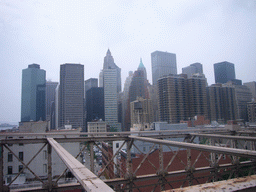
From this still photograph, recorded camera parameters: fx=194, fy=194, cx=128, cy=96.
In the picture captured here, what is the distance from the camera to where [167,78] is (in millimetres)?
104188

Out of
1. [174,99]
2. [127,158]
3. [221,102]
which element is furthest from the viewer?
[221,102]

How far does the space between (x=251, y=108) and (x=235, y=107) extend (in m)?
9.50

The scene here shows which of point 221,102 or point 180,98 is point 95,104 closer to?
point 180,98

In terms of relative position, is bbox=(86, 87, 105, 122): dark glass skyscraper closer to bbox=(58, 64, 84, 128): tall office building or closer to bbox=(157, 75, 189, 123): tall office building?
bbox=(58, 64, 84, 128): tall office building

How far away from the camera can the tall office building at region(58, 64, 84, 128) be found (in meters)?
152

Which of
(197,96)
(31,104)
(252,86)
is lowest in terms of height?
(197,96)

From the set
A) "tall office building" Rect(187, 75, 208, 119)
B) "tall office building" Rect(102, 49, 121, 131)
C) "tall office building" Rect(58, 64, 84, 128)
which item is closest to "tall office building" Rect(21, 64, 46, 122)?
"tall office building" Rect(58, 64, 84, 128)

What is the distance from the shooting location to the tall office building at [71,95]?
498 feet

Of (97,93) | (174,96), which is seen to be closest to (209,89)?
(174,96)


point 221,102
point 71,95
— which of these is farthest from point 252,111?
point 71,95

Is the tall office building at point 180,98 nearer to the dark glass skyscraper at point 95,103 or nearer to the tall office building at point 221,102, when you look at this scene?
the tall office building at point 221,102

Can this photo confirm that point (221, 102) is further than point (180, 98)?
Yes

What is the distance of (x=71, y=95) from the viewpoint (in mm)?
161625

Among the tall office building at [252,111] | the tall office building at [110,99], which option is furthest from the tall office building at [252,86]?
the tall office building at [110,99]
